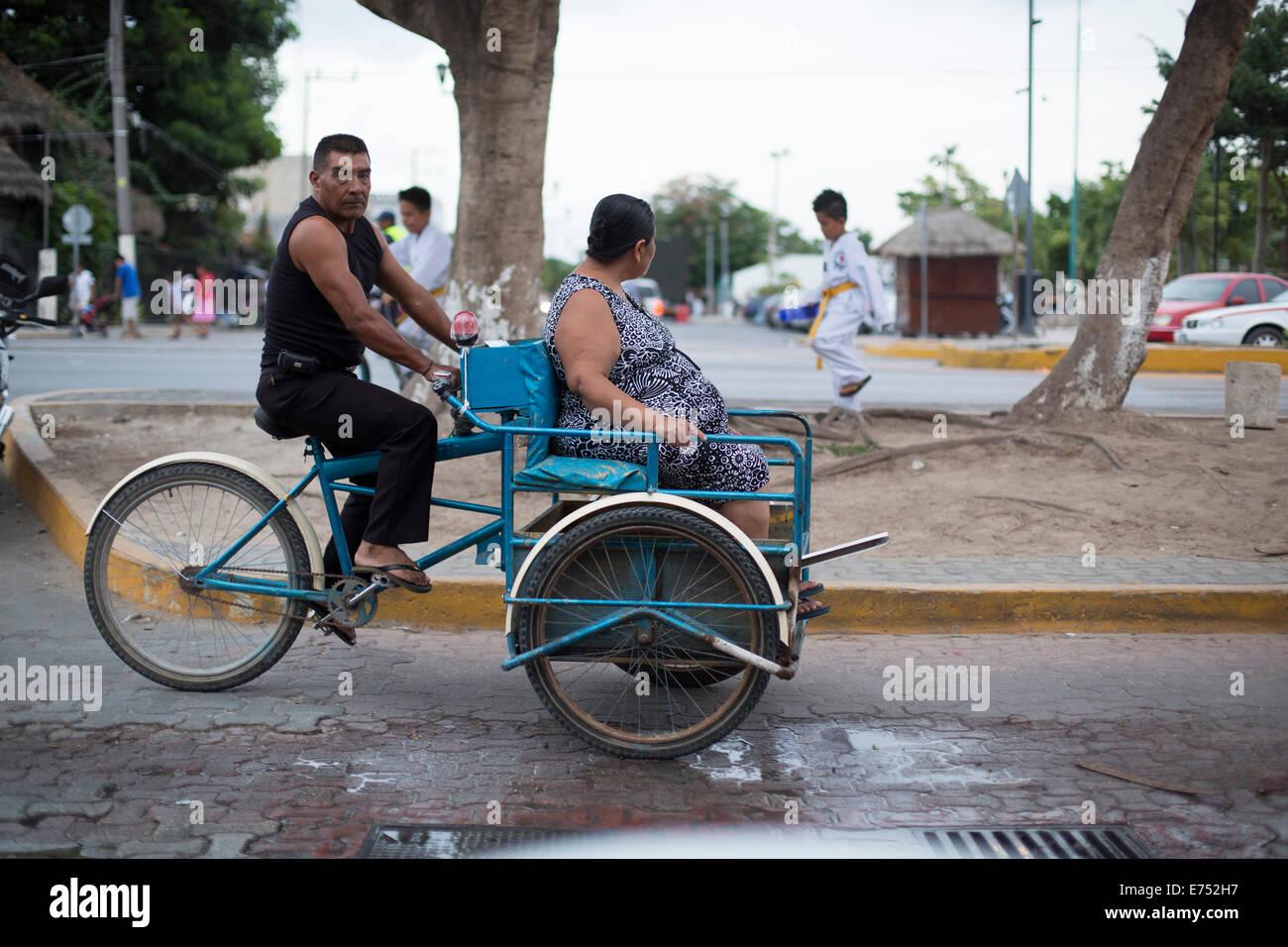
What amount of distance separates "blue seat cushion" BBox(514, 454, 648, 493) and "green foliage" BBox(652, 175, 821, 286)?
83813 mm

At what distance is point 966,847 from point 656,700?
1.29m

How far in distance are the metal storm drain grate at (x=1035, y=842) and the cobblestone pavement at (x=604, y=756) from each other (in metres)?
0.07

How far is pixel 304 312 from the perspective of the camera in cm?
416

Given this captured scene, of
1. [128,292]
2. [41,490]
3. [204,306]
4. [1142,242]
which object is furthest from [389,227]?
[204,306]

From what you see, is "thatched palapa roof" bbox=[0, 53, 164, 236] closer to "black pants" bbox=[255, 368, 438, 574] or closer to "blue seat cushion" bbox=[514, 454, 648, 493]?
"black pants" bbox=[255, 368, 438, 574]

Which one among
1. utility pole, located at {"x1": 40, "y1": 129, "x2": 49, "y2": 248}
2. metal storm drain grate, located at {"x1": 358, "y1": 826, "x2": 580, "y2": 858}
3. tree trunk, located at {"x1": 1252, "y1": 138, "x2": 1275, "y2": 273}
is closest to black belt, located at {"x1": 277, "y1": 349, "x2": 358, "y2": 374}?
metal storm drain grate, located at {"x1": 358, "y1": 826, "x2": 580, "y2": 858}

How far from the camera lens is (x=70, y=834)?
3.17 meters

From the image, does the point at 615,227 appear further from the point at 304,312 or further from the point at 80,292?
the point at 80,292

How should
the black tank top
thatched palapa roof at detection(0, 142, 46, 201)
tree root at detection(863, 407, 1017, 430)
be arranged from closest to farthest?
the black tank top
tree root at detection(863, 407, 1017, 430)
thatched palapa roof at detection(0, 142, 46, 201)

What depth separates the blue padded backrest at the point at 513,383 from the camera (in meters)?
3.99

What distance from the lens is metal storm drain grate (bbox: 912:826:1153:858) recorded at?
3.12m

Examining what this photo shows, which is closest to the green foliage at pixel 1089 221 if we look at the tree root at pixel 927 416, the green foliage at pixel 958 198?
the green foliage at pixel 958 198

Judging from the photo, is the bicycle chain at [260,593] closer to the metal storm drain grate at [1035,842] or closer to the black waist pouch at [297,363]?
the black waist pouch at [297,363]

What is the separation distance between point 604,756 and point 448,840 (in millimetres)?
781
